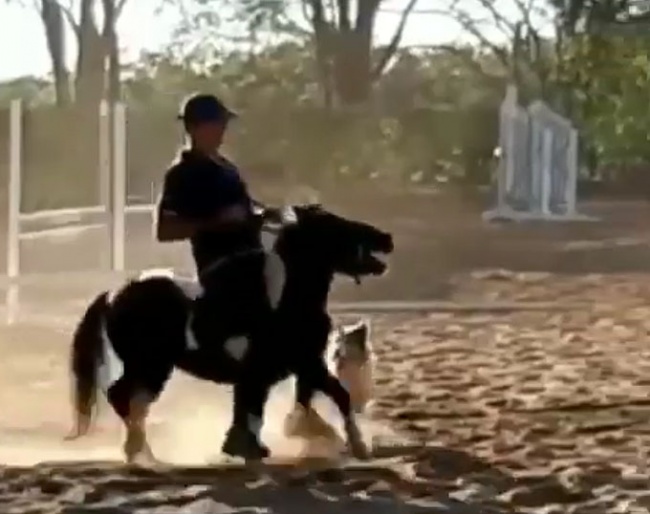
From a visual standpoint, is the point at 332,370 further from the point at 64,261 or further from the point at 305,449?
the point at 64,261

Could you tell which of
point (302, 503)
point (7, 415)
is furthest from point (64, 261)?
point (302, 503)

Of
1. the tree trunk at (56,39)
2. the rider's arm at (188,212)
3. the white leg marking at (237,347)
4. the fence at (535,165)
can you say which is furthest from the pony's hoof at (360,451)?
the tree trunk at (56,39)

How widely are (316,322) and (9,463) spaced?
314 millimetres

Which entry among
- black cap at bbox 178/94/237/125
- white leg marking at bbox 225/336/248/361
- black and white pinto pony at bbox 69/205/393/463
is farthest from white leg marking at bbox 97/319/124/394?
black cap at bbox 178/94/237/125

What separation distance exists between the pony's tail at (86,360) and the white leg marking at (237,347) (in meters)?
0.12

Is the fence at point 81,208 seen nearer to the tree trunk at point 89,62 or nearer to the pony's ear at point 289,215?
the tree trunk at point 89,62

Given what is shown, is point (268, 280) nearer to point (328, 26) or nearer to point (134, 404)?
point (134, 404)

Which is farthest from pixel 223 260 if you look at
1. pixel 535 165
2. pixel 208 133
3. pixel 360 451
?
pixel 535 165

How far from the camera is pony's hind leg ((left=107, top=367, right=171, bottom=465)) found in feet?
4.09

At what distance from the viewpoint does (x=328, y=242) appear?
4.14ft

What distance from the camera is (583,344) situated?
4.96ft

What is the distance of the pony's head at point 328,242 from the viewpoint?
126cm

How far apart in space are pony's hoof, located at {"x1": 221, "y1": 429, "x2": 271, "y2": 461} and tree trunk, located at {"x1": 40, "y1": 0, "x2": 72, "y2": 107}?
44 centimetres

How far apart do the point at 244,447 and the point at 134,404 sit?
11 cm
